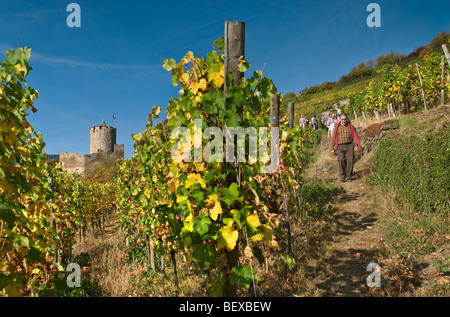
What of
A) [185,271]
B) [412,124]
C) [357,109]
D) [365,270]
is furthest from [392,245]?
[357,109]

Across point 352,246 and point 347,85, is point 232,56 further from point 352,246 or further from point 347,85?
point 347,85

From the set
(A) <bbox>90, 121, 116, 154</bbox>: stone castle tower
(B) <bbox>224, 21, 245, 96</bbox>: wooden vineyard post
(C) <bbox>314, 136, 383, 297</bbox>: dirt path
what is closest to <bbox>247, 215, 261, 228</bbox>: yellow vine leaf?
(B) <bbox>224, 21, 245, 96</bbox>: wooden vineyard post

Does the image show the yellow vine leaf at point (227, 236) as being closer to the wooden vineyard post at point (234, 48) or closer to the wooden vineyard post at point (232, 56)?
the wooden vineyard post at point (232, 56)

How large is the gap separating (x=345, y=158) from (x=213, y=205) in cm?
681

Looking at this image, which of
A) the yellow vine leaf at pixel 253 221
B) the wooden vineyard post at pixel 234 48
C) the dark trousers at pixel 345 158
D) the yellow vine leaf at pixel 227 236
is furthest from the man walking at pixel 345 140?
the yellow vine leaf at pixel 227 236

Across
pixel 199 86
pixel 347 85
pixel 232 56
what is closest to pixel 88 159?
pixel 199 86

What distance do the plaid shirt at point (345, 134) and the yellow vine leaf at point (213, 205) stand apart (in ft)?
20.8

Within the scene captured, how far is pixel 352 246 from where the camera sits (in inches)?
180

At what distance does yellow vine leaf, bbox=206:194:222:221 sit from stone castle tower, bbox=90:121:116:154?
1760 inches

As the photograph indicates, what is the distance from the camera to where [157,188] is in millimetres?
4812

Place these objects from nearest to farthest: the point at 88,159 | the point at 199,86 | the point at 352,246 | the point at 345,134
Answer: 1. the point at 199,86
2. the point at 352,246
3. the point at 345,134
4. the point at 88,159

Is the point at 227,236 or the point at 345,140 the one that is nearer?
the point at 227,236

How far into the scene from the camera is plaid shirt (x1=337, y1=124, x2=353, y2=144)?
7398 mm

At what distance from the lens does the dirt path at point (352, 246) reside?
3.51 metres
